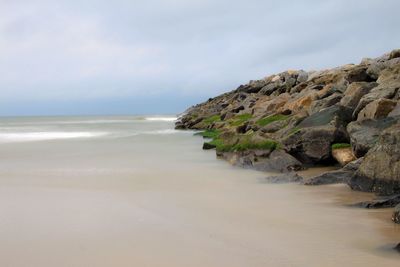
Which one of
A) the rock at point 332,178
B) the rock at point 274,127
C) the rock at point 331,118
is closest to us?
the rock at point 332,178

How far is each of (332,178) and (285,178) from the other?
1303 mm

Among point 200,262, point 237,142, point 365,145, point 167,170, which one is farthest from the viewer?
point 237,142

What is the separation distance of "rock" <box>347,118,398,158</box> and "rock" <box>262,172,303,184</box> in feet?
5.94

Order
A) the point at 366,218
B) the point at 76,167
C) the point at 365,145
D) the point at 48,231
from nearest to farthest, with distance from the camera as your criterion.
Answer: the point at 48,231
the point at 366,218
the point at 365,145
the point at 76,167

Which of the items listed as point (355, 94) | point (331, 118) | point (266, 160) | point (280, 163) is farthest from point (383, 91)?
point (266, 160)

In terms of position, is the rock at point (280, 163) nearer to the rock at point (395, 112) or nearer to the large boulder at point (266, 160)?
the large boulder at point (266, 160)

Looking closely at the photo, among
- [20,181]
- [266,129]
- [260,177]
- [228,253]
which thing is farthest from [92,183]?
[266,129]

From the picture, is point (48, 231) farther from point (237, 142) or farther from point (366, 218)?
point (237, 142)

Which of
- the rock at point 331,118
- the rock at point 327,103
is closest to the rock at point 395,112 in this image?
the rock at point 331,118

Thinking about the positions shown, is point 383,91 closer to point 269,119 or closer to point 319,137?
point 319,137

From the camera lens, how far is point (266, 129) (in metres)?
19.5

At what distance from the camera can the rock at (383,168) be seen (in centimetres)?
960

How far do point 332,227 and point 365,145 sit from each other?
17.6 ft

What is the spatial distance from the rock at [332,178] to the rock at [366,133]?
114cm
